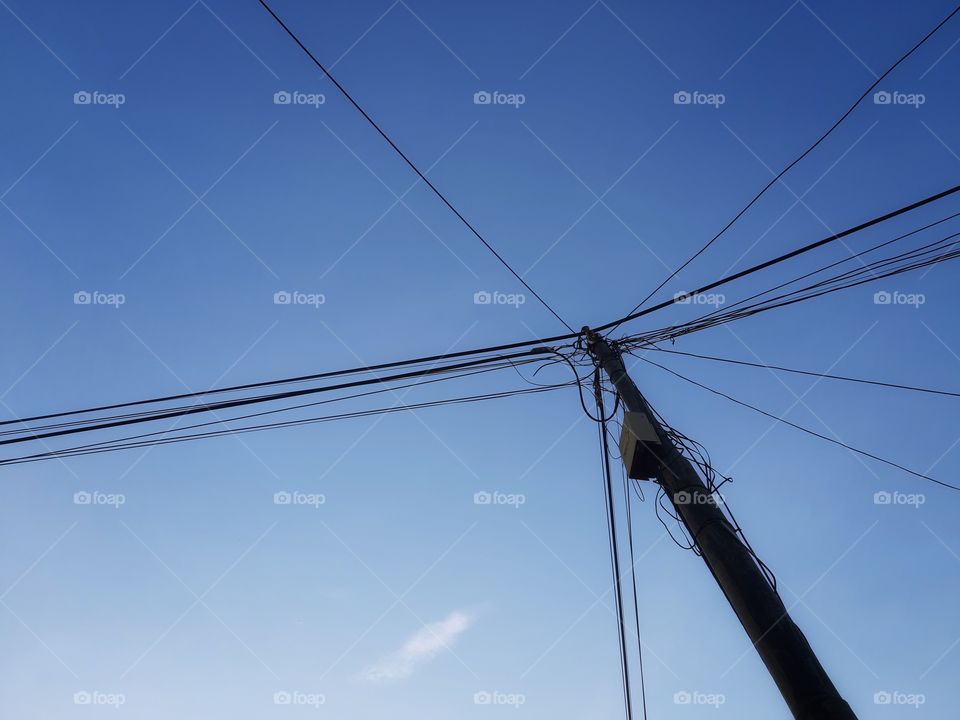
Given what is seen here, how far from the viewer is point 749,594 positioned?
Answer: 11.2 ft

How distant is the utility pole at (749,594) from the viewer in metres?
2.99

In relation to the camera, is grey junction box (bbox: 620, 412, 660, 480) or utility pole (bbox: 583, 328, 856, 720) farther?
grey junction box (bbox: 620, 412, 660, 480)

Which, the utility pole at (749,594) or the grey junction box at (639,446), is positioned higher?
the grey junction box at (639,446)

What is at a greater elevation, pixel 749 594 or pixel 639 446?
pixel 639 446

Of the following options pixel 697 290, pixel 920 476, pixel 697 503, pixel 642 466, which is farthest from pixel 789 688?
pixel 920 476

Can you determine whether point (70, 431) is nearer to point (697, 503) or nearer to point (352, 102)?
point (352, 102)

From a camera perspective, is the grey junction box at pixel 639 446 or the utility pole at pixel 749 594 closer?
the utility pole at pixel 749 594

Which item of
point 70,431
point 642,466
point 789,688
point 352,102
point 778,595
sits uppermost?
point 352,102

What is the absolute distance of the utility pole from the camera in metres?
2.99

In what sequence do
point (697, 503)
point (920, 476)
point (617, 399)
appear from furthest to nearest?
1. point (920, 476)
2. point (617, 399)
3. point (697, 503)

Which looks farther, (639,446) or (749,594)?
(639,446)

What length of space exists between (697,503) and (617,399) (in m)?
1.55

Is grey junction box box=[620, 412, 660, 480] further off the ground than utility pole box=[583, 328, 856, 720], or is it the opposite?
grey junction box box=[620, 412, 660, 480]

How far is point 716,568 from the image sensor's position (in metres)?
3.67
